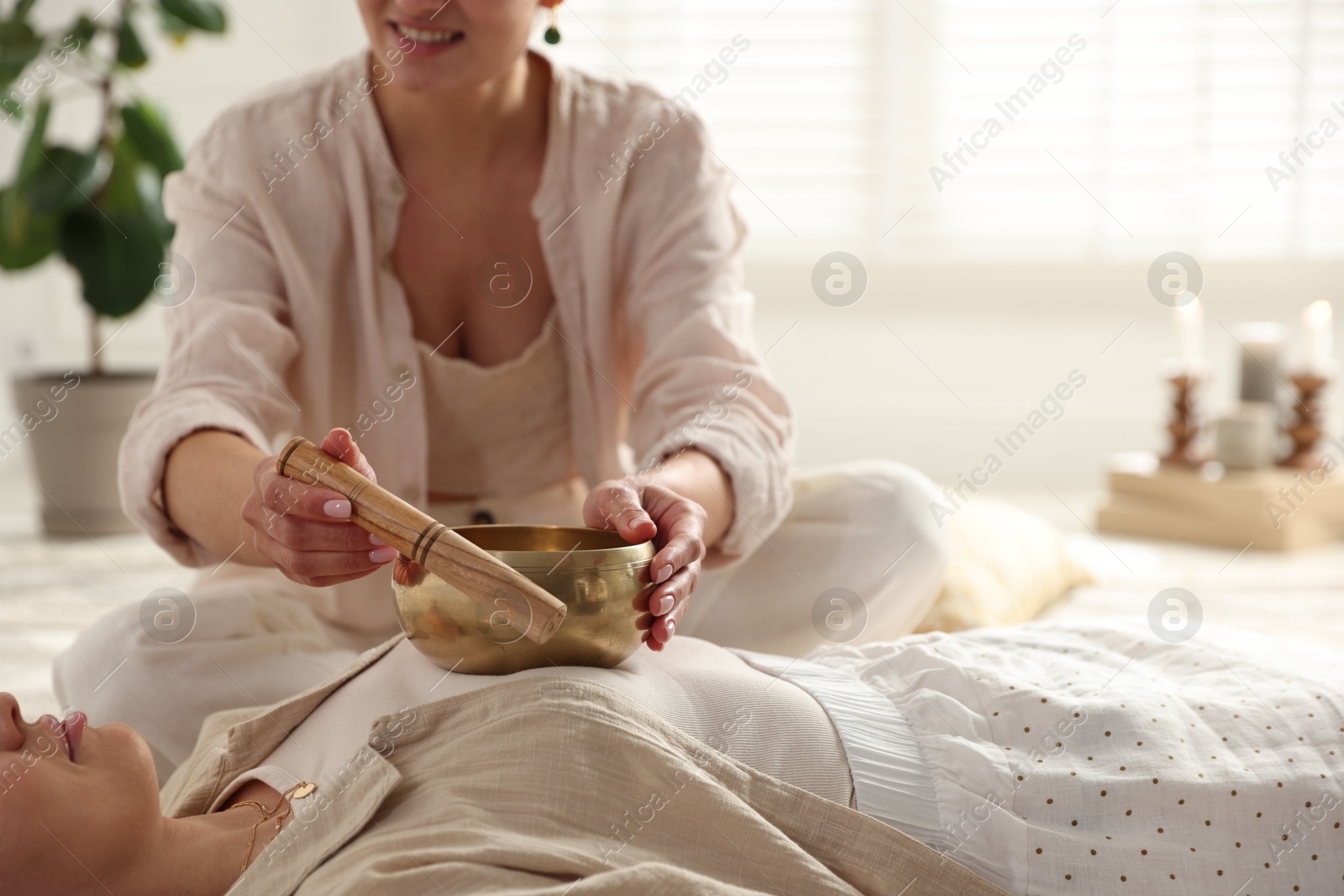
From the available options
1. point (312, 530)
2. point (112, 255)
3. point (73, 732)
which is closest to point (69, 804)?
point (73, 732)

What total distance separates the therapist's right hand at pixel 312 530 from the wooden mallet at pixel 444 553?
0.02 m

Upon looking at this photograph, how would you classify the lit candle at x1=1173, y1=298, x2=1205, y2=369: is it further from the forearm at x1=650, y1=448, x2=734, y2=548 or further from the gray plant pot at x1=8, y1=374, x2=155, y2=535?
the gray plant pot at x1=8, y1=374, x2=155, y2=535

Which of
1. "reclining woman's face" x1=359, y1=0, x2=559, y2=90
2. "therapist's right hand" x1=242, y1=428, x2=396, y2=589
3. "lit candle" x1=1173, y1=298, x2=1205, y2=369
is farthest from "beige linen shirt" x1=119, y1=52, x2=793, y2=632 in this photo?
"lit candle" x1=1173, y1=298, x2=1205, y2=369

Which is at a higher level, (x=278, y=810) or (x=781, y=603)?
(x=278, y=810)

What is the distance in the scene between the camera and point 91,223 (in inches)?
106

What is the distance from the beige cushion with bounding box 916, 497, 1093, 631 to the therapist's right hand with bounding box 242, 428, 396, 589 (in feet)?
3.01

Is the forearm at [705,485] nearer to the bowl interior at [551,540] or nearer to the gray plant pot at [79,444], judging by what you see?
the bowl interior at [551,540]

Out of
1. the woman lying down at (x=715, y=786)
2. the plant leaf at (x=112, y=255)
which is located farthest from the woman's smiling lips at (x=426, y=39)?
the plant leaf at (x=112, y=255)

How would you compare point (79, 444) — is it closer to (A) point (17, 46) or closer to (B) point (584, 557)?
(A) point (17, 46)

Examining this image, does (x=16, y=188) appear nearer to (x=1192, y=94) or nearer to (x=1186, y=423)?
(x=1186, y=423)

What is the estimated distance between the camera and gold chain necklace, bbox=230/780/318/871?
2.84ft

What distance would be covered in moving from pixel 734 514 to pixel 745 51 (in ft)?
7.99

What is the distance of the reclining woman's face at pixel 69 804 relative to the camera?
79 centimetres

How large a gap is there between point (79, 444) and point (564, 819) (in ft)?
7.84
